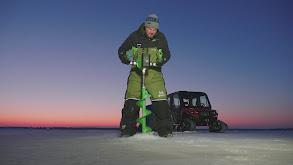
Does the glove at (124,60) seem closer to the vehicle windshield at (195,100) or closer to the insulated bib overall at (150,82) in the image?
the insulated bib overall at (150,82)

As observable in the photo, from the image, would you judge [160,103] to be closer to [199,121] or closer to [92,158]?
[92,158]

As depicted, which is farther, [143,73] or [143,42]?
[143,42]

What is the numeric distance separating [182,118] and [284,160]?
8398mm

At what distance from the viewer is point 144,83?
542 centimetres

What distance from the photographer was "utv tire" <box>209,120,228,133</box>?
9.87m

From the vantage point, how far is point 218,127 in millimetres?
10031

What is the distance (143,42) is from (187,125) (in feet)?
18.0

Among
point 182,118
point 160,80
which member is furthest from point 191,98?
point 160,80

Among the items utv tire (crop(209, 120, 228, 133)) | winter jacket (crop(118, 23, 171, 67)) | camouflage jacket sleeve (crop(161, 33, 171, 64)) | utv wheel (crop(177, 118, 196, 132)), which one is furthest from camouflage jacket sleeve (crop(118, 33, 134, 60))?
utv tire (crop(209, 120, 228, 133))

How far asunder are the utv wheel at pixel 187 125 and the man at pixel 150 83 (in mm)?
4852

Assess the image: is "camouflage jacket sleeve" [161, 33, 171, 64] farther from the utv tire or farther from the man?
the utv tire

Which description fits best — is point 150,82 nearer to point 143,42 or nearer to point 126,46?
point 143,42

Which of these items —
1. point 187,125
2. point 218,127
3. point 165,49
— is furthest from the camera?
point 187,125

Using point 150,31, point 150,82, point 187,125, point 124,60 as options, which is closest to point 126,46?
point 124,60
